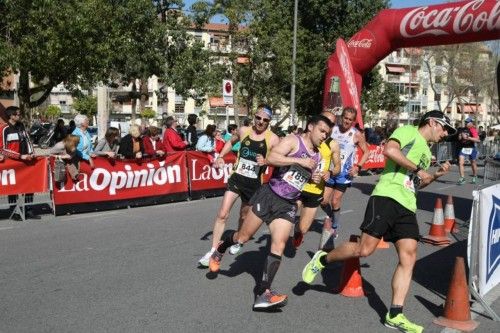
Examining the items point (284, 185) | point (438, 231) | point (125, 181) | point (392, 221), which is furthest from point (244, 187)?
point (125, 181)

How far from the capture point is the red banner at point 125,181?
11.0 meters

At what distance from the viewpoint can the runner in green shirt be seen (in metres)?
4.81

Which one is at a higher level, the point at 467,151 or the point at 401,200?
the point at 401,200

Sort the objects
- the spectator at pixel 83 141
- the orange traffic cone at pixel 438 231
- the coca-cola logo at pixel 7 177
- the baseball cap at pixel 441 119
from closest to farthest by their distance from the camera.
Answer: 1. the baseball cap at pixel 441 119
2. the orange traffic cone at pixel 438 231
3. the coca-cola logo at pixel 7 177
4. the spectator at pixel 83 141

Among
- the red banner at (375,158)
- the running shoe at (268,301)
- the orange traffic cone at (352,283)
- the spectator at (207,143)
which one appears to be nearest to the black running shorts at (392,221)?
→ the orange traffic cone at (352,283)

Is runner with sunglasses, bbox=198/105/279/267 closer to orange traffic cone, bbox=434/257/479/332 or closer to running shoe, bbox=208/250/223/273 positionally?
running shoe, bbox=208/250/223/273

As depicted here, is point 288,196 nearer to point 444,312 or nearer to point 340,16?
point 444,312

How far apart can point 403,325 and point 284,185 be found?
163cm

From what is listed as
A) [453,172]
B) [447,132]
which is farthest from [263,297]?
[453,172]

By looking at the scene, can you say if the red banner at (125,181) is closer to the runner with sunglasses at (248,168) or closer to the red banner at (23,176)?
the red banner at (23,176)

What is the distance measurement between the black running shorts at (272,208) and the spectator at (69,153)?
6.08m

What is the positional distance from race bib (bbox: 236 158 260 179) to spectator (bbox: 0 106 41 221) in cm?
498

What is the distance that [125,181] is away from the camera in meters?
11.9

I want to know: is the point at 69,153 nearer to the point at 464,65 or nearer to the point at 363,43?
the point at 363,43
